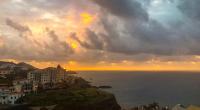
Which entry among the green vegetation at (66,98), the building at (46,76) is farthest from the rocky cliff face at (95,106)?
the building at (46,76)

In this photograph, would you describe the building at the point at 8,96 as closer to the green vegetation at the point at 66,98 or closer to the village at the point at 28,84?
the village at the point at 28,84

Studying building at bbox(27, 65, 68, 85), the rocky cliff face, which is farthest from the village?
the rocky cliff face

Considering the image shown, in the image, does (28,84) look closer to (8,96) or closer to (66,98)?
(8,96)

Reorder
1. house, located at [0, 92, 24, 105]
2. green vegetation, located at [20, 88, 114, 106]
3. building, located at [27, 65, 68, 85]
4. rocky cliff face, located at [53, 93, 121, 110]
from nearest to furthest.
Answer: rocky cliff face, located at [53, 93, 121, 110] → green vegetation, located at [20, 88, 114, 106] → house, located at [0, 92, 24, 105] → building, located at [27, 65, 68, 85]

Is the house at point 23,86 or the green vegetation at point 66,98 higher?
the house at point 23,86

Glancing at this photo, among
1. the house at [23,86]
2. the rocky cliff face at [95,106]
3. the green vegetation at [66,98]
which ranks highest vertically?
the house at [23,86]

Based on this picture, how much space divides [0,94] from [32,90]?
55.0 ft

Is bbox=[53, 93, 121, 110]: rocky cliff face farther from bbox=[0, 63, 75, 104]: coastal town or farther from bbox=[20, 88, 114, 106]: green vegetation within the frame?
bbox=[0, 63, 75, 104]: coastal town

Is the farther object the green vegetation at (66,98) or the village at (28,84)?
the village at (28,84)

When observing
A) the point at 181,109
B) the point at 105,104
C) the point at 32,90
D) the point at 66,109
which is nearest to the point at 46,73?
Result: the point at 32,90

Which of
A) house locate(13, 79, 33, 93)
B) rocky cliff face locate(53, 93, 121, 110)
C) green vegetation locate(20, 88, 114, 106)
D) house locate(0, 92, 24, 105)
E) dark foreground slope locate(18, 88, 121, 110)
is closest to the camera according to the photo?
rocky cliff face locate(53, 93, 121, 110)

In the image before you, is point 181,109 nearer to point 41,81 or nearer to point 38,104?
point 38,104

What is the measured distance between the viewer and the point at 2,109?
86938mm

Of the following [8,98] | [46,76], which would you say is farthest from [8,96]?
[46,76]
